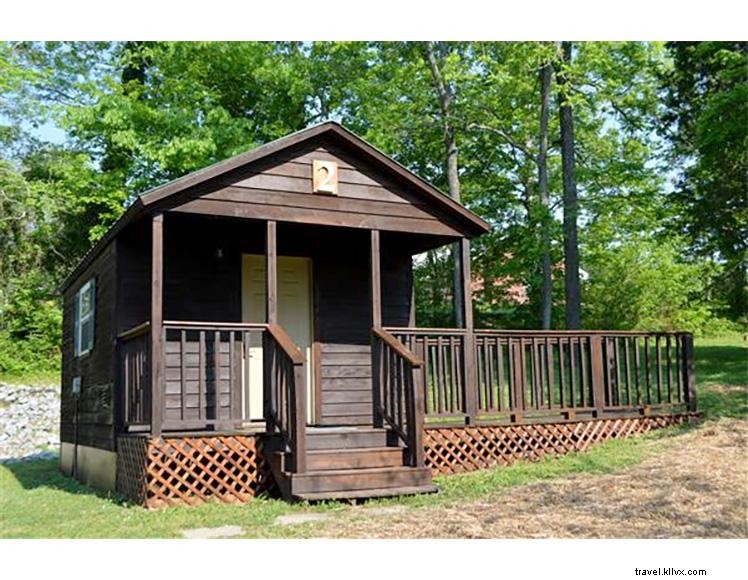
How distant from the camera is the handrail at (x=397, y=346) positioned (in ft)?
24.6

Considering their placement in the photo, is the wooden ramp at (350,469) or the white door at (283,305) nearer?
the wooden ramp at (350,469)

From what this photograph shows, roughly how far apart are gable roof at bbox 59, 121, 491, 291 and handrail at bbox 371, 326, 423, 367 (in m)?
1.77

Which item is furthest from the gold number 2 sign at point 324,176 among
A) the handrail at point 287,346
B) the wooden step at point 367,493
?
the wooden step at point 367,493

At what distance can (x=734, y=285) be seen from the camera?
53.1 ft

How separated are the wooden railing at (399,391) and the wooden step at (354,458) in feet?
0.56

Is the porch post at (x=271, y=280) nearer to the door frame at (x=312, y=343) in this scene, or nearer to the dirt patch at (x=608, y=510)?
the door frame at (x=312, y=343)

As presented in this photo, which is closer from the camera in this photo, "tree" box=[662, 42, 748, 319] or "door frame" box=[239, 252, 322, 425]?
"door frame" box=[239, 252, 322, 425]

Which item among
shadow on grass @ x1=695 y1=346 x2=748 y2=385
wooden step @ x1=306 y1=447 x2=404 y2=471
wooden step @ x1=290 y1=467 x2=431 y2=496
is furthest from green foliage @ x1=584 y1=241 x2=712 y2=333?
wooden step @ x1=290 y1=467 x2=431 y2=496

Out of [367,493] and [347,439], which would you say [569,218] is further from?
[367,493]

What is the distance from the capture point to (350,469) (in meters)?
7.29

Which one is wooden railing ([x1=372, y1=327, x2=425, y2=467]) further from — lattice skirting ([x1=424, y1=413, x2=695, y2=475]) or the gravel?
the gravel

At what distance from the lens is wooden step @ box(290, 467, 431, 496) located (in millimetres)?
6883

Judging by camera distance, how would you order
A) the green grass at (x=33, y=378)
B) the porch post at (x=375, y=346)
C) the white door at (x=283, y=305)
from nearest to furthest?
1. the porch post at (x=375, y=346)
2. the white door at (x=283, y=305)
3. the green grass at (x=33, y=378)
